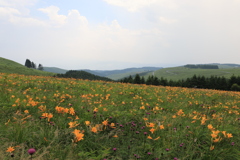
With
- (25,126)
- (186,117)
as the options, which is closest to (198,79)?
(186,117)

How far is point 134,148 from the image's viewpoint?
3086mm

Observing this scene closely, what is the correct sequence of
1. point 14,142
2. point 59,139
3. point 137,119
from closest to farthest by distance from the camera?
1. point 14,142
2. point 59,139
3. point 137,119

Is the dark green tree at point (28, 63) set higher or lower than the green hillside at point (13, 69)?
higher

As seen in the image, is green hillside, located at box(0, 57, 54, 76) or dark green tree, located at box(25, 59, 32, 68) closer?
green hillside, located at box(0, 57, 54, 76)

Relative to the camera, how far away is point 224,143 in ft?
11.1

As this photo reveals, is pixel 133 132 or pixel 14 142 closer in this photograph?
pixel 14 142

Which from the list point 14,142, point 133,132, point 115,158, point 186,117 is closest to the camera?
point 115,158

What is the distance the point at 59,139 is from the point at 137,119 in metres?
2.37

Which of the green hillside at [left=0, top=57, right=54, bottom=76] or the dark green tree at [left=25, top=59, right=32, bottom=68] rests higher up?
the dark green tree at [left=25, top=59, right=32, bottom=68]

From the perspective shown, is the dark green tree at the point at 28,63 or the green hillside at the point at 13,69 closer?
the green hillside at the point at 13,69

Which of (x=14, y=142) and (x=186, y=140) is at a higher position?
(x=14, y=142)

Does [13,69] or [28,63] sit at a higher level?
[28,63]

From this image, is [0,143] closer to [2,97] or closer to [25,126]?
[25,126]

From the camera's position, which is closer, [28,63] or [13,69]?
[13,69]
